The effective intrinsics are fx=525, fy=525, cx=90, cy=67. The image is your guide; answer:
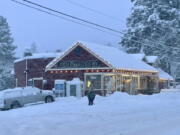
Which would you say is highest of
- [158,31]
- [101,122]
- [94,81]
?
[158,31]

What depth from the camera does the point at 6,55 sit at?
98.2 metres

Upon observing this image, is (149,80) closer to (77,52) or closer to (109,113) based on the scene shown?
(77,52)

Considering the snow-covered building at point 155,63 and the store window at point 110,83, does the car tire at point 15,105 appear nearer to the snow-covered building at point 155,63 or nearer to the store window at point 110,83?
the store window at point 110,83

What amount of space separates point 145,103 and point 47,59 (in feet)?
85.5

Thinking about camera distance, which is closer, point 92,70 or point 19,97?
point 19,97

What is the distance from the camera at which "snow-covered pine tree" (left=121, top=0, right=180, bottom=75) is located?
84.8 meters

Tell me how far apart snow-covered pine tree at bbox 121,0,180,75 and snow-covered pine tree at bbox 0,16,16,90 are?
20.8 metres

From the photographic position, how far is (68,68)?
52.9 metres

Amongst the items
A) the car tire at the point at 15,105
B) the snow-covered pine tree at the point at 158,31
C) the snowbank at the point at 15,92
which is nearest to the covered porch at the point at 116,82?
the snowbank at the point at 15,92

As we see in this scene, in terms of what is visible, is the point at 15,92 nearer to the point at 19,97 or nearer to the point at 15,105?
the point at 19,97

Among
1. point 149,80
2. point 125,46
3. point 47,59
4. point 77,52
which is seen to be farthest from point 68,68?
point 125,46

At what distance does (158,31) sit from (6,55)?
29.3 m

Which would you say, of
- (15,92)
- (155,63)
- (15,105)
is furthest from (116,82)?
(155,63)

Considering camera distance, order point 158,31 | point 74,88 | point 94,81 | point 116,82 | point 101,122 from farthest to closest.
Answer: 1. point 158,31
2. point 94,81
3. point 116,82
4. point 74,88
5. point 101,122
